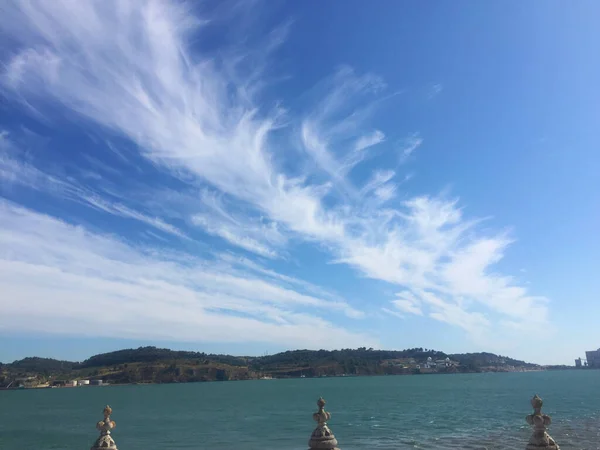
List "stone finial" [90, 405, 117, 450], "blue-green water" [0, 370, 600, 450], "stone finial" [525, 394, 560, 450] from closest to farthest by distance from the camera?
"stone finial" [525, 394, 560, 450], "stone finial" [90, 405, 117, 450], "blue-green water" [0, 370, 600, 450]

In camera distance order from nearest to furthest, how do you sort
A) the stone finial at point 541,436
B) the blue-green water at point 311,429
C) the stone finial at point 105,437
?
the stone finial at point 541,436
the stone finial at point 105,437
the blue-green water at point 311,429

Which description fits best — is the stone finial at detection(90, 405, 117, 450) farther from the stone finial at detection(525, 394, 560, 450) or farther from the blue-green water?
the blue-green water

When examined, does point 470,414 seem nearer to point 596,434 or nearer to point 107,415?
point 596,434

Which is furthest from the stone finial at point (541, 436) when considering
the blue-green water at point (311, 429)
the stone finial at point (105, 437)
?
the blue-green water at point (311, 429)

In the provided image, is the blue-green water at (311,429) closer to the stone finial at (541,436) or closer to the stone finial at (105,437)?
the stone finial at (541,436)

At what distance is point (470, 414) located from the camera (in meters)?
85.8

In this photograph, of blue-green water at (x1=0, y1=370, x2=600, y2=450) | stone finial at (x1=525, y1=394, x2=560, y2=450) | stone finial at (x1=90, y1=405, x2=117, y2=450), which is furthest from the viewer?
blue-green water at (x1=0, y1=370, x2=600, y2=450)

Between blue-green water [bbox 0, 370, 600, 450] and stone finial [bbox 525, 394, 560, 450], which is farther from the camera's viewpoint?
blue-green water [bbox 0, 370, 600, 450]

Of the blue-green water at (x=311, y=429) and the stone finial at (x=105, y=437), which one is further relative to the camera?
the blue-green water at (x=311, y=429)

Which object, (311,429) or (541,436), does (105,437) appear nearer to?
(541,436)

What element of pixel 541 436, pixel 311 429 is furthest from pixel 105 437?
Result: pixel 311 429

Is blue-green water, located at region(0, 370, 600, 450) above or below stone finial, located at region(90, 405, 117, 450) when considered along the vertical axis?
below

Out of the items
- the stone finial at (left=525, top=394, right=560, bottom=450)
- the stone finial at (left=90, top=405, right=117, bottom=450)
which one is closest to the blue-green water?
the stone finial at (left=525, top=394, right=560, bottom=450)

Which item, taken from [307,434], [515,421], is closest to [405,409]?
[515,421]
